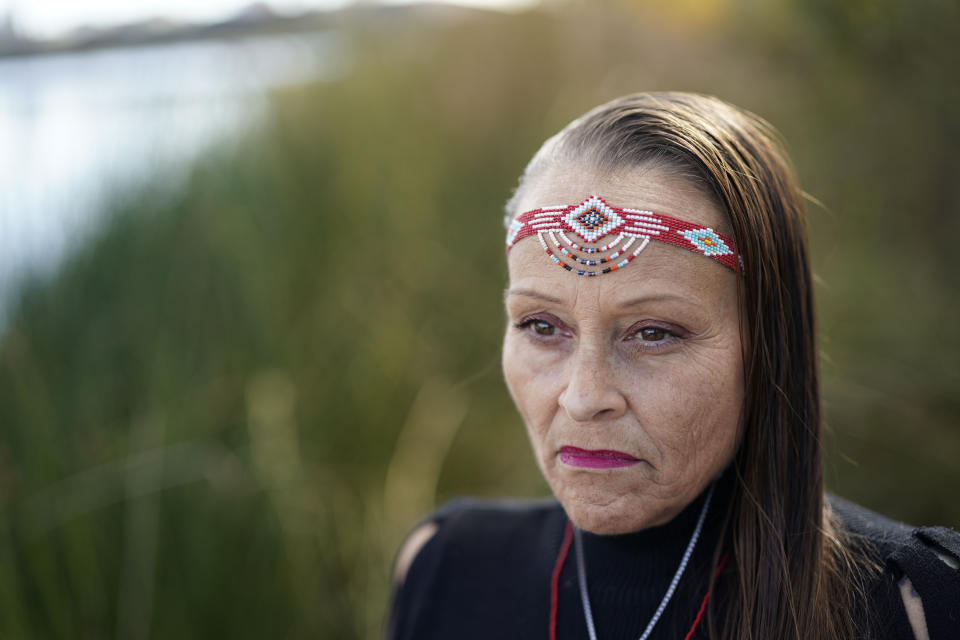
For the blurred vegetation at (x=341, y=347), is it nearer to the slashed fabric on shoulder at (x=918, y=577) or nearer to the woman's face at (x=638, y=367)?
the slashed fabric on shoulder at (x=918, y=577)

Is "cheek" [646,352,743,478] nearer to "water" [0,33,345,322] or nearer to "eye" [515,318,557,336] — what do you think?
"eye" [515,318,557,336]

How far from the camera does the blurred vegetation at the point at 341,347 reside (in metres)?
2.58

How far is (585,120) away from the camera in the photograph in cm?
156

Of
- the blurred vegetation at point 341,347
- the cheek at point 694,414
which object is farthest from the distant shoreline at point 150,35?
the cheek at point 694,414

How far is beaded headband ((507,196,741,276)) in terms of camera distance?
137 cm

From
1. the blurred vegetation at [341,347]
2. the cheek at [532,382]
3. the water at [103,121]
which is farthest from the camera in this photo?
the water at [103,121]

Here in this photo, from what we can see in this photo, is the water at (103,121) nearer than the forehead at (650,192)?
No

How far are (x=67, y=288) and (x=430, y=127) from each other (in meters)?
2.72

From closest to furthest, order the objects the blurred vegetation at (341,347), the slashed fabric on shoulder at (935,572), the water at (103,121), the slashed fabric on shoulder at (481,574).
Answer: the slashed fabric on shoulder at (935,572)
the slashed fabric on shoulder at (481,574)
the blurred vegetation at (341,347)
the water at (103,121)

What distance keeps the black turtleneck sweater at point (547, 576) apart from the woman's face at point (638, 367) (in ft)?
0.53

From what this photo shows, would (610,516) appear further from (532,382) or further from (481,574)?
(481,574)

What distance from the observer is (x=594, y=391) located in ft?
4.52

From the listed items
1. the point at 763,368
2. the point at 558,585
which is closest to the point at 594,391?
the point at 763,368

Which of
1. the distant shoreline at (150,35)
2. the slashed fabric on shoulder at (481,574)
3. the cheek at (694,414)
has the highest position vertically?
the distant shoreline at (150,35)
